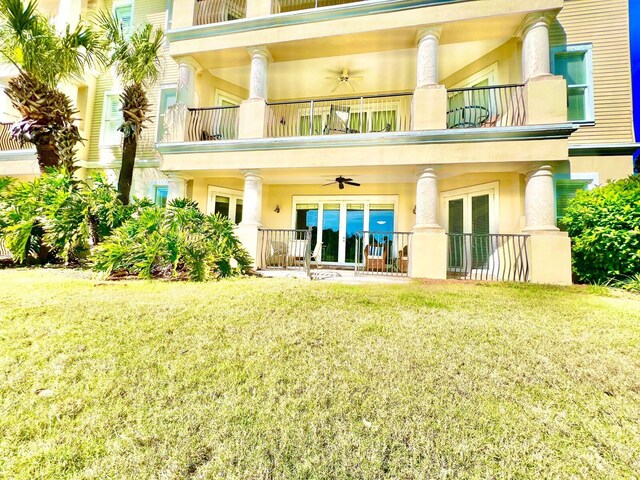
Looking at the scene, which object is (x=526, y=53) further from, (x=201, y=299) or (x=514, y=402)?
(x=201, y=299)

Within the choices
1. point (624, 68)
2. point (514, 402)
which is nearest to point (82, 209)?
point (514, 402)

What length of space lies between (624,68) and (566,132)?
4661mm

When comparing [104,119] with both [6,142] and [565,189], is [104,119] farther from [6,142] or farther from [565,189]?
[565,189]

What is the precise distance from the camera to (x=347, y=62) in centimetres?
1012

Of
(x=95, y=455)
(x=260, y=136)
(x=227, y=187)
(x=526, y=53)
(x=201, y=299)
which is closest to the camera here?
(x=95, y=455)

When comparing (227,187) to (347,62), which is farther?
(227,187)

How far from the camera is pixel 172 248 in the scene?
7016mm

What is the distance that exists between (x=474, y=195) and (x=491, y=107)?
107 inches

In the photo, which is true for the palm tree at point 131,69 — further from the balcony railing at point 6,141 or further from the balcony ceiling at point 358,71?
the balcony railing at point 6,141

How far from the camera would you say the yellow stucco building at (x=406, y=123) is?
7754 millimetres

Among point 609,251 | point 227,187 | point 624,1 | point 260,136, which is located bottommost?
point 609,251

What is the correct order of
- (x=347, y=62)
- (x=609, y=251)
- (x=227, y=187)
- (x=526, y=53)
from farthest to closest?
1. (x=227, y=187)
2. (x=347, y=62)
3. (x=526, y=53)
4. (x=609, y=251)

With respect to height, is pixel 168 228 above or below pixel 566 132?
below

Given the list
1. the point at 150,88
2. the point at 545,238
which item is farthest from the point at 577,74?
the point at 150,88
